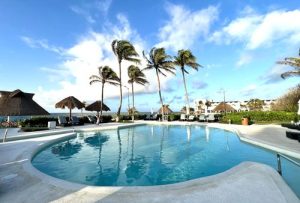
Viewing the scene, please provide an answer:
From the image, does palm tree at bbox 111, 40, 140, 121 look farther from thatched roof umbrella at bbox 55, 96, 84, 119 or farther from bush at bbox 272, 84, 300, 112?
A: bush at bbox 272, 84, 300, 112

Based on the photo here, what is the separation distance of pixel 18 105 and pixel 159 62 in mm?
23996

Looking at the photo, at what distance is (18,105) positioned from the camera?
1431 cm

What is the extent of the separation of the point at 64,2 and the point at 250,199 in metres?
15.0

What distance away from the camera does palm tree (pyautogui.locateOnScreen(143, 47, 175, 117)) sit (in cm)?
3471

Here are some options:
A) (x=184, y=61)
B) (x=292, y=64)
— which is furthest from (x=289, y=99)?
(x=184, y=61)

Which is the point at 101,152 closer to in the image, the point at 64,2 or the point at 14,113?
the point at 14,113

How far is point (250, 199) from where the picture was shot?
414 centimetres

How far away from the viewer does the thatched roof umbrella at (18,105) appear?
1395cm

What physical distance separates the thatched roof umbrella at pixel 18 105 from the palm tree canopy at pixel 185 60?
25.4 metres

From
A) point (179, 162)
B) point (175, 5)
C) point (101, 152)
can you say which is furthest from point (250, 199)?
point (175, 5)

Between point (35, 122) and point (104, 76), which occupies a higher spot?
point (104, 76)

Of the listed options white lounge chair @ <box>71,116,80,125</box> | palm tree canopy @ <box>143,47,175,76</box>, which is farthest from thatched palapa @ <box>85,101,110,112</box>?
palm tree canopy @ <box>143,47,175,76</box>

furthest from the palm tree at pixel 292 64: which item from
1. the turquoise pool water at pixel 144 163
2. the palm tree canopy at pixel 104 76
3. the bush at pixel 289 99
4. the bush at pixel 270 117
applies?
the palm tree canopy at pixel 104 76

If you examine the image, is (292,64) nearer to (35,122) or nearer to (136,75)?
(136,75)
